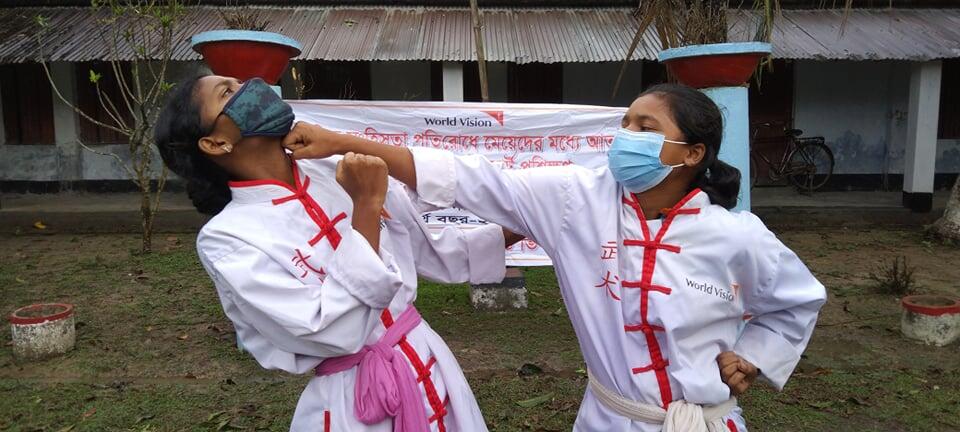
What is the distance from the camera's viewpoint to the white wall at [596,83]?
10.9 meters

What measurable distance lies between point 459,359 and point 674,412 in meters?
2.79

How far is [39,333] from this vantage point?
4.34 m

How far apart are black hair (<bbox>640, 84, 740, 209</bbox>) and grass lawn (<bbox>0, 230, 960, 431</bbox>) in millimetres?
1973

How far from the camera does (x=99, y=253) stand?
25.1 ft

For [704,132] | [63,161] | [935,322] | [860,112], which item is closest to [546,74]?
[860,112]

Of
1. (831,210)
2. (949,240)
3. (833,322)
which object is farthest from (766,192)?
(833,322)

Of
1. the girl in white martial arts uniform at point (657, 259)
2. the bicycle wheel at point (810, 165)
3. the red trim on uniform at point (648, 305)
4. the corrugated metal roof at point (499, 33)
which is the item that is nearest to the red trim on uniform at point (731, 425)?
the girl in white martial arts uniform at point (657, 259)

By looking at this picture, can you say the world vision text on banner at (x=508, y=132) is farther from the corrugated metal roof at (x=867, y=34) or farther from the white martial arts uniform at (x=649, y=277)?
the corrugated metal roof at (x=867, y=34)

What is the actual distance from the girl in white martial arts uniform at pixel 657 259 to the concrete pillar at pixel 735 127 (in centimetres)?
192

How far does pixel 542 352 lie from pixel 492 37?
18.7ft

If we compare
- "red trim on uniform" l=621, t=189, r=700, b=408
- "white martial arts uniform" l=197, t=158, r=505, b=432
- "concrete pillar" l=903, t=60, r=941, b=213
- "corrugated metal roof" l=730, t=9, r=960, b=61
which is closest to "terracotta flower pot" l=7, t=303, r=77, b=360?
"white martial arts uniform" l=197, t=158, r=505, b=432

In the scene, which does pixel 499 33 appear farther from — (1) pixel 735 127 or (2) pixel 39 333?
(2) pixel 39 333

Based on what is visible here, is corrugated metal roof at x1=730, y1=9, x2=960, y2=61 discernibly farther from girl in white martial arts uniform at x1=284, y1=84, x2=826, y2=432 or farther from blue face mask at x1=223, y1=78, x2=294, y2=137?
blue face mask at x1=223, y1=78, x2=294, y2=137

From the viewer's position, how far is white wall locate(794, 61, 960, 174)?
36.2 ft
